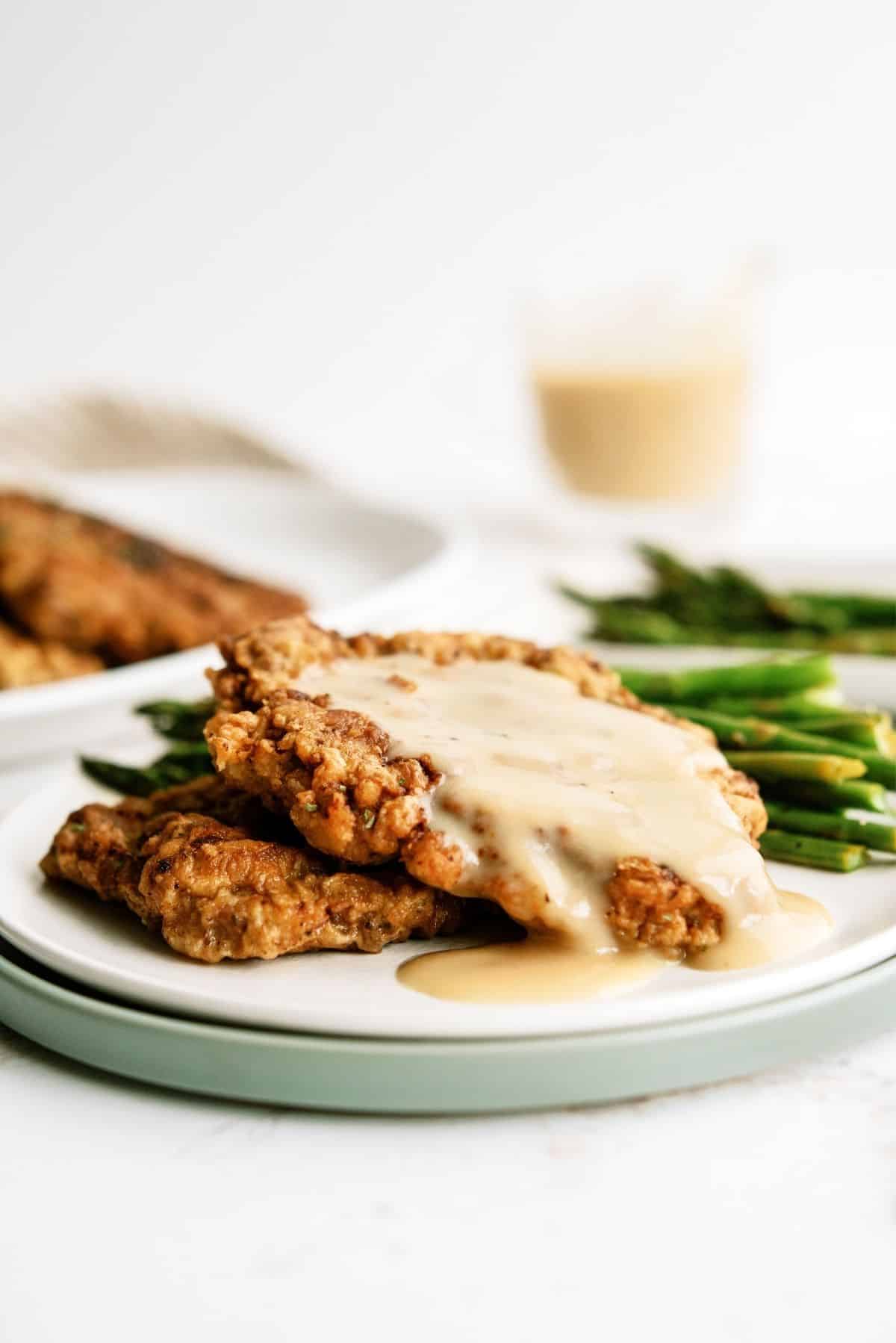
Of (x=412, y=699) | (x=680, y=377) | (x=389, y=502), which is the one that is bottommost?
(x=412, y=699)

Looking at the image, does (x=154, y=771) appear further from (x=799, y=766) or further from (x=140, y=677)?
(x=799, y=766)

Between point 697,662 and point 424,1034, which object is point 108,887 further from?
point 697,662

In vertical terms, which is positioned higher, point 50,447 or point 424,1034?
point 50,447

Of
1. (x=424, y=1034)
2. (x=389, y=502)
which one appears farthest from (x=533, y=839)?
(x=389, y=502)

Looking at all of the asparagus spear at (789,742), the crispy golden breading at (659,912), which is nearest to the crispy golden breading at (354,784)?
the crispy golden breading at (659,912)

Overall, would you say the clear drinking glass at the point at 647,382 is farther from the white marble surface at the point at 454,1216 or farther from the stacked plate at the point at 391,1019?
the white marble surface at the point at 454,1216

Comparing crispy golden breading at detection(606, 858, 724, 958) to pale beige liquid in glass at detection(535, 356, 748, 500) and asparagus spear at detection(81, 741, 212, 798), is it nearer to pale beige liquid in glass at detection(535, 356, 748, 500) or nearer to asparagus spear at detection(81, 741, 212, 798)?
asparagus spear at detection(81, 741, 212, 798)

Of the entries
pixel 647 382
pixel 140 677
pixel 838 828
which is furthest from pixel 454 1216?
pixel 647 382
